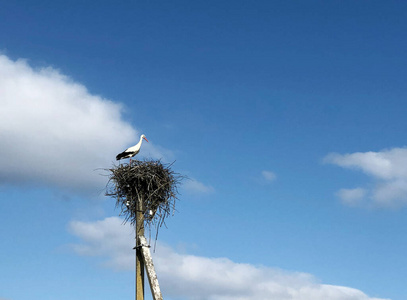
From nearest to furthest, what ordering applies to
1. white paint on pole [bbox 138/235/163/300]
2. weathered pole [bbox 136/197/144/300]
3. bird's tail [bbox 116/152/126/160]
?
white paint on pole [bbox 138/235/163/300]
weathered pole [bbox 136/197/144/300]
bird's tail [bbox 116/152/126/160]

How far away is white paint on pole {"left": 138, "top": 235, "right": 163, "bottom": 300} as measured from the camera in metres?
10.1

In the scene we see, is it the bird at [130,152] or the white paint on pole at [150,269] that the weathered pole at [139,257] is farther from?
the bird at [130,152]

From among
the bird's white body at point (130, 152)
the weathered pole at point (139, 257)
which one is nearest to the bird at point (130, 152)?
the bird's white body at point (130, 152)

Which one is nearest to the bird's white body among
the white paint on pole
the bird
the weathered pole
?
the bird

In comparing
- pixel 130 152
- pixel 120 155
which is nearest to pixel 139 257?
pixel 120 155

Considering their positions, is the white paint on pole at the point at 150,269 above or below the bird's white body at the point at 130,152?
below

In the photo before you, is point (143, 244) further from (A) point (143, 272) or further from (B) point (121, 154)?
(B) point (121, 154)

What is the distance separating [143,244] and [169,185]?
181 cm

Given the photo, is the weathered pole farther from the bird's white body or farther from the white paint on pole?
the bird's white body

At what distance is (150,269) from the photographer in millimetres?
10406

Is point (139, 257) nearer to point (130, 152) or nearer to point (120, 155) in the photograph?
point (120, 155)

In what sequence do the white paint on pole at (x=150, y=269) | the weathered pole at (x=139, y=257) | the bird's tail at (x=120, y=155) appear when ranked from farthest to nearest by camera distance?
the bird's tail at (x=120, y=155) < the weathered pole at (x=139, y=257) < the white paint on pole at (x=150, y=269)

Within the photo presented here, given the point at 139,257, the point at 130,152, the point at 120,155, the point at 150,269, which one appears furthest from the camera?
the point at 130,152

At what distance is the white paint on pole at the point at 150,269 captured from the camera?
10078 mm
